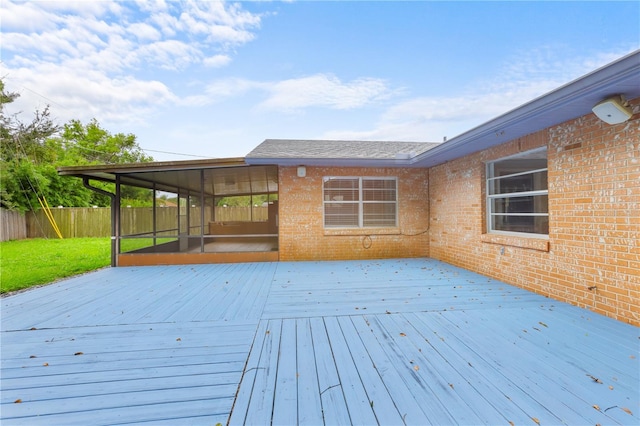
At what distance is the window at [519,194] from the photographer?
Answer: 14.9 ft

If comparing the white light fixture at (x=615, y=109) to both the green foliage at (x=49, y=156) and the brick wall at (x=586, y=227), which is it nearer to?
the brick wall at (x=586, y=227)

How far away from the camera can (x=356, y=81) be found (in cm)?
1288

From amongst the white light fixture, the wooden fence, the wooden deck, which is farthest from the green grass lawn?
the white light fixture

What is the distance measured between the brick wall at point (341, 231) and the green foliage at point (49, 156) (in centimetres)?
838

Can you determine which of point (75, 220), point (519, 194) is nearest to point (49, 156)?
point (75, 220)

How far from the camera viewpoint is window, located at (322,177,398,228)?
25.3 feet

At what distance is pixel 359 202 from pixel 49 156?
2578 centimetres

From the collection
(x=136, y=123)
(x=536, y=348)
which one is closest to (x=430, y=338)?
(x=536, y=348)

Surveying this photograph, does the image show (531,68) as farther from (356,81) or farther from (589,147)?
(589,147)

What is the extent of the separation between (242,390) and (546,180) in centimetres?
529

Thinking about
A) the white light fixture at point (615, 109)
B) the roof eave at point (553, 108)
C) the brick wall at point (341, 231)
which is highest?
the roof eave at point (553, 108)

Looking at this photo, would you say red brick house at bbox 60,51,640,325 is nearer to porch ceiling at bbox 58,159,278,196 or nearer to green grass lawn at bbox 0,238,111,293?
porch ceiling at bbox 58,159,278,196

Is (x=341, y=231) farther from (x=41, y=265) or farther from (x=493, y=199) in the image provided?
(x=41, y=265)

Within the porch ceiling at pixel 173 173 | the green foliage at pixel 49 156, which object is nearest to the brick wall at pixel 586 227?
the porch ceiling at pixel 173 173
